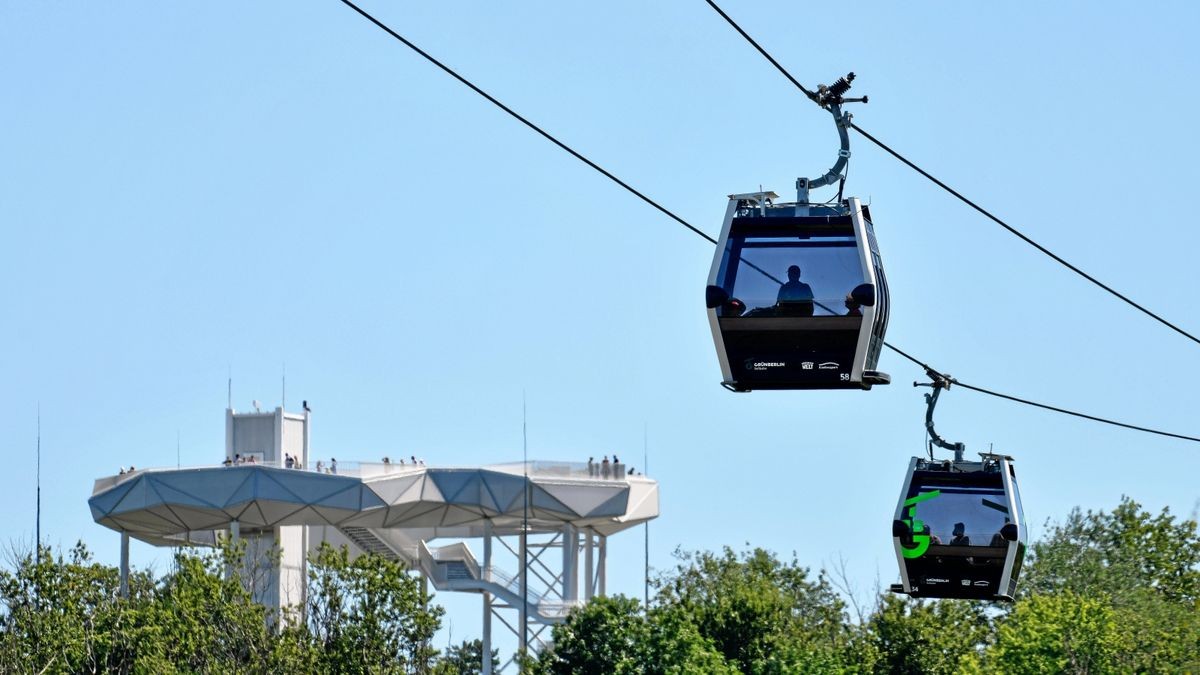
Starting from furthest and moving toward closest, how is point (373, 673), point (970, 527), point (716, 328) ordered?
point (373, 673) → point (970, 527) → point (716, 328)

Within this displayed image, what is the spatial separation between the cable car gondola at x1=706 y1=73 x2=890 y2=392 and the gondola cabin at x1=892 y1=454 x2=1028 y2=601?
Result: 6806 mm

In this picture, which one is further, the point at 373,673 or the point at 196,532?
the point at 196,532

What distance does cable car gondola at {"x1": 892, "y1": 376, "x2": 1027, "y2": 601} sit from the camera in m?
34.7

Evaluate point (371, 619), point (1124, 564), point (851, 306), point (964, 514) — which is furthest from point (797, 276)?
point (1124, 564)

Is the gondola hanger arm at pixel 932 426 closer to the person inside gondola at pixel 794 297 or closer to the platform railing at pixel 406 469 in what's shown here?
the person inside gondola at pixel 794 297

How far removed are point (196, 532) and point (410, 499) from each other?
33.5 ft

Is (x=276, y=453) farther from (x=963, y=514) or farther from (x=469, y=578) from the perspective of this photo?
(x=963, y=514)

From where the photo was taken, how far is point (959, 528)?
34.8 meters

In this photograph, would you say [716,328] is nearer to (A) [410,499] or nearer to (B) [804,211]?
(B) [804,211]

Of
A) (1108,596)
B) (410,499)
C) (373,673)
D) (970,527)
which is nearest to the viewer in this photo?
(970,527)

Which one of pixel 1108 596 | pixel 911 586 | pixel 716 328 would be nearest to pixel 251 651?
pixel 1108 596

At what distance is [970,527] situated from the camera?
1367 inches

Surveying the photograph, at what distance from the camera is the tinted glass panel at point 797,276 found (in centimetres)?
2786

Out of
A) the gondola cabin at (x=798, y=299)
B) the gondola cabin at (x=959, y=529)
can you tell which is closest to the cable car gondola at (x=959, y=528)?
the gondola cabin at (x=959, y=529)
